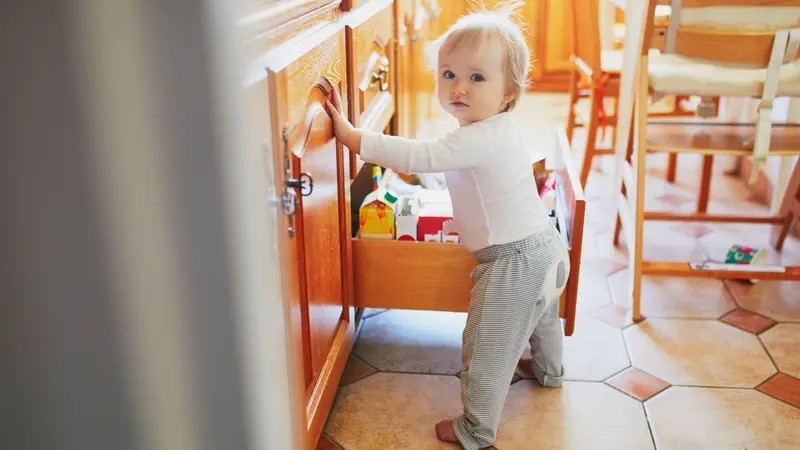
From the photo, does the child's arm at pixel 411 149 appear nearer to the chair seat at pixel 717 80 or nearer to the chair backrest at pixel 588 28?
the chair seat at pixel 717 80

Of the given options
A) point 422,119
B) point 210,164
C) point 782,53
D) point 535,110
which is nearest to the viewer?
point 210,164

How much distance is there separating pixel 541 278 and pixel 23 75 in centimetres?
107

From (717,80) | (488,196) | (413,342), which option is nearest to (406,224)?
(488,196)

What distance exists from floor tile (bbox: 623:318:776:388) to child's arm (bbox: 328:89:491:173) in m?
0.70

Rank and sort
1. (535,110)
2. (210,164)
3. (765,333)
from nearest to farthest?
1. (210,164)
2. (765,333)
3. (535,110)

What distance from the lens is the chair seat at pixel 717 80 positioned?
1.68 meters

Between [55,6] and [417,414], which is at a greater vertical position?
[55,6]

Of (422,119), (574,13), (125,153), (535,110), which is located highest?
(125,153)

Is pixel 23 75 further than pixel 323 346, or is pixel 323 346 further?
pixel 323 346

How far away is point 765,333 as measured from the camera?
5.75 feet

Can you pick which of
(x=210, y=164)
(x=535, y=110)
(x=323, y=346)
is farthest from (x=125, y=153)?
(x=535, y=110)

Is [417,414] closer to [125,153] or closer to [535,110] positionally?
[125,153]

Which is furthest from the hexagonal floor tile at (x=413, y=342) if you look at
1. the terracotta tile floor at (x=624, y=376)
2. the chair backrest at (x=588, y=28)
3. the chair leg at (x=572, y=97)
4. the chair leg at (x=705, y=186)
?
the chair leg at (x=572, y=97)

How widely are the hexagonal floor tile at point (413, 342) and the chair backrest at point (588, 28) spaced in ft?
3.64
